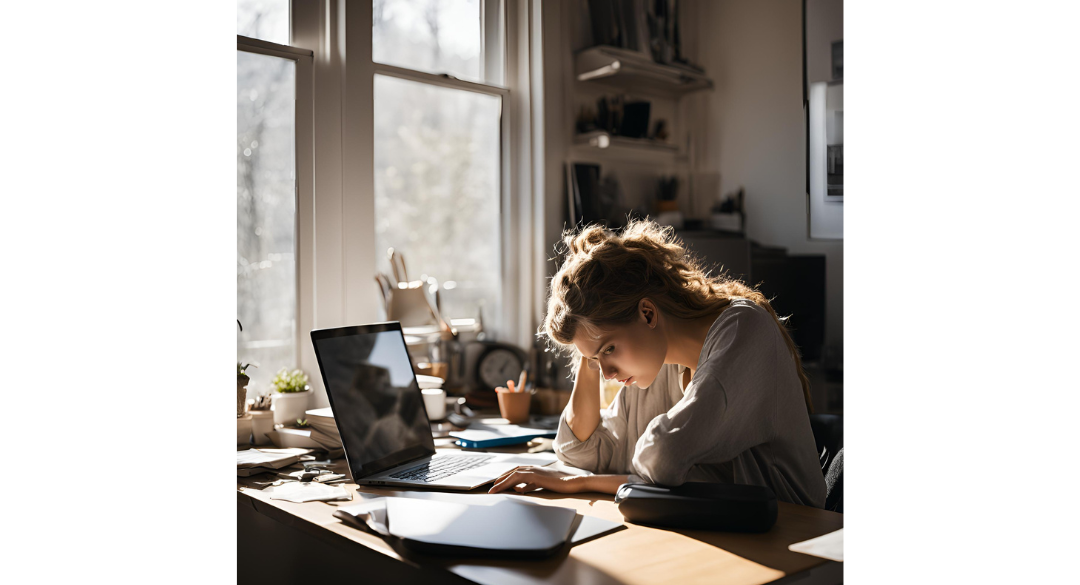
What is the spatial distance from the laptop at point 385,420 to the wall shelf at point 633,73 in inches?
67.1

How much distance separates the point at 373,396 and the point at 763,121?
2.52 m

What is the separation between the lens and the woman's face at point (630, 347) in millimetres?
1438

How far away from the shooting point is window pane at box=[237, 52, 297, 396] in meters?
2.12

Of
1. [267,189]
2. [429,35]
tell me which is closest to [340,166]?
[267,189]

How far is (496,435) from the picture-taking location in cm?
181

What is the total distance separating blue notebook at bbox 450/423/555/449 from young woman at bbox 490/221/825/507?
0.84 feet

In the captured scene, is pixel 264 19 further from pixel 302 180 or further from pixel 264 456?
pixel 264 456


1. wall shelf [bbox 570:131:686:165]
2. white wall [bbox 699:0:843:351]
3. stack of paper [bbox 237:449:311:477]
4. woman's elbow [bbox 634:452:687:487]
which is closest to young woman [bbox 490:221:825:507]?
woman's elbow [bbox 634:452:687:487]

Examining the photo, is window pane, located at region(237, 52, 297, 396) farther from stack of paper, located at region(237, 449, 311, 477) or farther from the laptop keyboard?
the laptop keyboard

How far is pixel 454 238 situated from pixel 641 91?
1205mm
